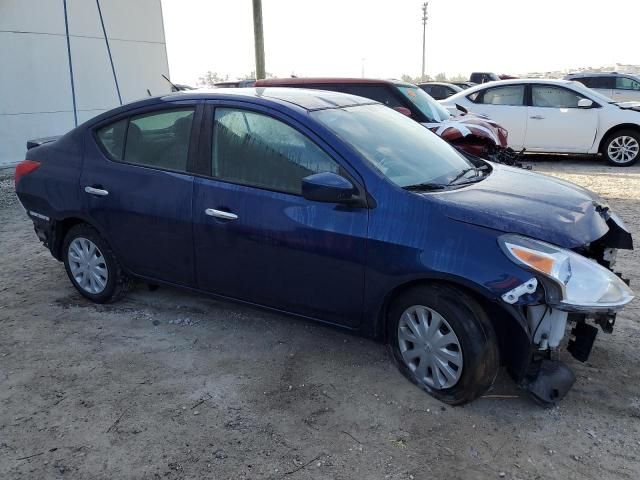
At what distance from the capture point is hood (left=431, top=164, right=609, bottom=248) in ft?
9.36

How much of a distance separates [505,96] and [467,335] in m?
8.92

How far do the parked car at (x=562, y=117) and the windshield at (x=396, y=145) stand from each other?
21.5 feet

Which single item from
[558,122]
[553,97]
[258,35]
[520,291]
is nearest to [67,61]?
[258,35]

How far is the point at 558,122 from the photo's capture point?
10227 mm

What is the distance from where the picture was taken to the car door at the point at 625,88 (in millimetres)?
16406

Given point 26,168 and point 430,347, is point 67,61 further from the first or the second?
point 430,347

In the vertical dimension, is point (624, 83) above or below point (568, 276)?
above

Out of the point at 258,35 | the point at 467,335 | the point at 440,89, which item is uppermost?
the point at 258,35

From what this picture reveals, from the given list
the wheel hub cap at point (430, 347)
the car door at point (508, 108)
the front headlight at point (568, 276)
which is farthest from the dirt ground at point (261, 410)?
the car door at point (508, 108)

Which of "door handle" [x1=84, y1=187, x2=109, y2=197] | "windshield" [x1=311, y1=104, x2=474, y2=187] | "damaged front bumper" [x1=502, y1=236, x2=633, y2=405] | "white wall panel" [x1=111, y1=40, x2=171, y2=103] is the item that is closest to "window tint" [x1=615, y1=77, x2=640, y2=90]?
"white wall panel" [x1=111, y1=40, x2=171, y2=103]

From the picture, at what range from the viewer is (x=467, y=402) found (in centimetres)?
295

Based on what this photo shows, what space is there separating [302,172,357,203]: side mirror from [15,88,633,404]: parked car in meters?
0.01

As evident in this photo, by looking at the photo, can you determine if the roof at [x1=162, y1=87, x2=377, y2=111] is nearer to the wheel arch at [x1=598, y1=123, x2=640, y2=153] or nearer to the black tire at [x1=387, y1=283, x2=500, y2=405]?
the black tire at [x1=387, y1=283, x2=500, y2=405]

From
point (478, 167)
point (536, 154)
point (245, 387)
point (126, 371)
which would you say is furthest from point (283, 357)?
point (536, 154)
